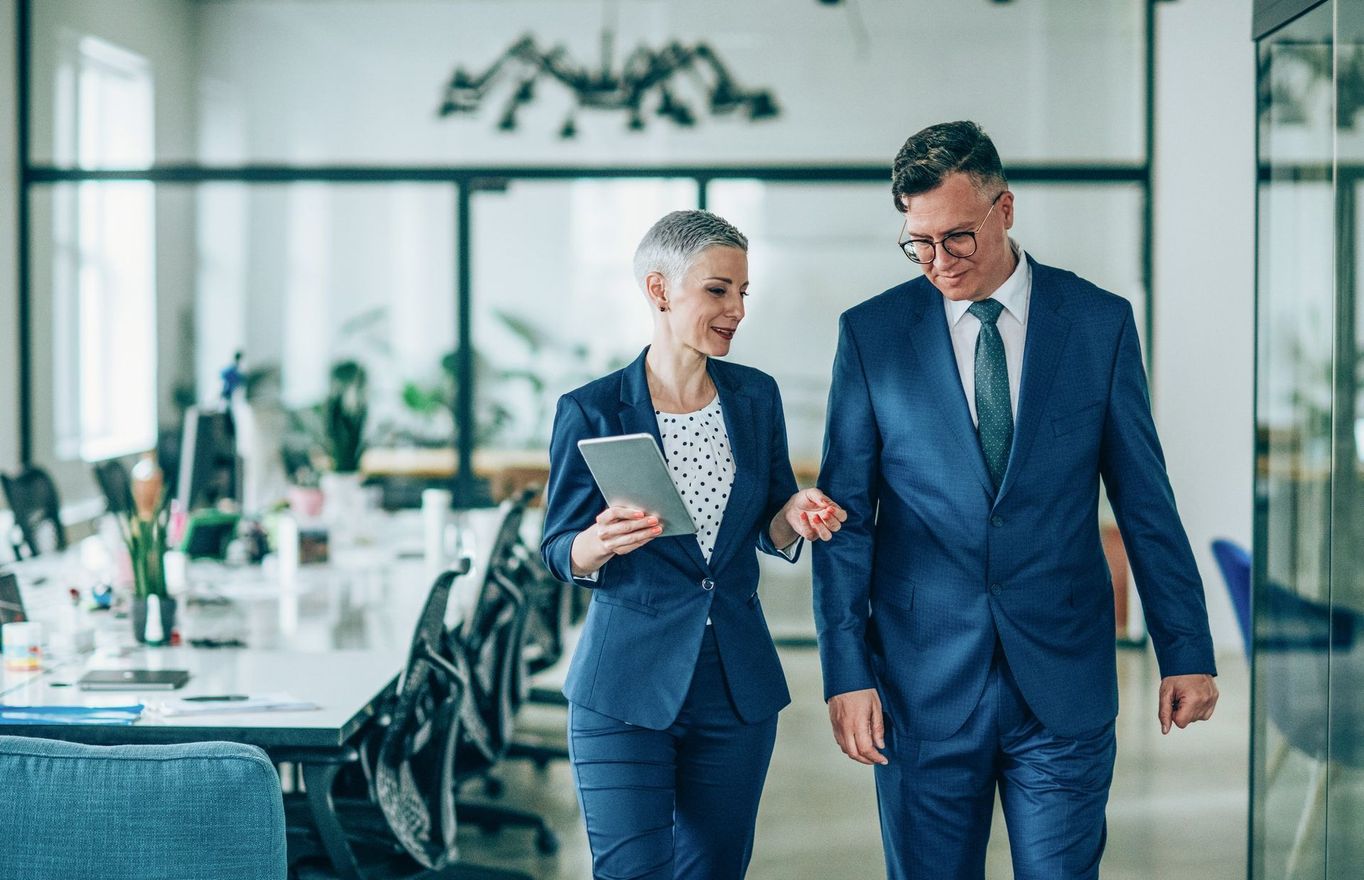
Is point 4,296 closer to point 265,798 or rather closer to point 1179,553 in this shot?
point 265,798

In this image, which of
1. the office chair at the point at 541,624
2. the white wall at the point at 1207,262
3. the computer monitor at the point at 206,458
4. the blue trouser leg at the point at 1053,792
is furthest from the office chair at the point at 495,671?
the white wall at the point at 1207,262

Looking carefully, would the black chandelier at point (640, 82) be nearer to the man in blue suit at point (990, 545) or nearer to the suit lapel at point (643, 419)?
the suit lapel at point (643, 419)

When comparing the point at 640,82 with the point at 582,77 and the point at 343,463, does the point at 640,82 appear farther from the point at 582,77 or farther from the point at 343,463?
the point at 343,463

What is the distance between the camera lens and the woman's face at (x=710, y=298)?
231cm

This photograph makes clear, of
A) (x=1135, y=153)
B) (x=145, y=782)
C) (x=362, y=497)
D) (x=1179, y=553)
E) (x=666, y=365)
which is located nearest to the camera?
(x=145, y=782)

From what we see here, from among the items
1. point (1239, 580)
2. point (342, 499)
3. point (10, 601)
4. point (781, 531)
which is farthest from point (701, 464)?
point (342, 499)

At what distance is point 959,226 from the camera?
2191 mm

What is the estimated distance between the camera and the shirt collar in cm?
230

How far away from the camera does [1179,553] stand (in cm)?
224

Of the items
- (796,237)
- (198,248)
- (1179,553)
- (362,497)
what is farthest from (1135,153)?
(1179,553)

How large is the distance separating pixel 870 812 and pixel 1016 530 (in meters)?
2.72

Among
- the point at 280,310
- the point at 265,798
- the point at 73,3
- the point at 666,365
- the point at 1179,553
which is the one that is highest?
the point at 73,3

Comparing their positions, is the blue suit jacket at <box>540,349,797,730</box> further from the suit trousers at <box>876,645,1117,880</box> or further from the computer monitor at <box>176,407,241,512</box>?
the computer monitor at <box>176,407,241,512</box>

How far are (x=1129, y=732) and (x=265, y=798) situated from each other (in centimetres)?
446
